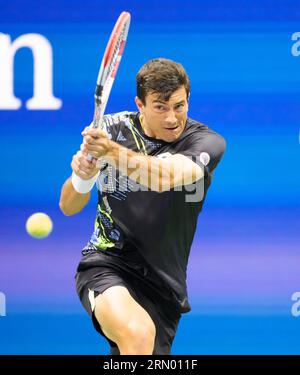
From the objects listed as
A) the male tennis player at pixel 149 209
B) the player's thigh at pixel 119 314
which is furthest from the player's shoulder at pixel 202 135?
the player's thigh at pixel 119 314

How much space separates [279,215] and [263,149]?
0.42m

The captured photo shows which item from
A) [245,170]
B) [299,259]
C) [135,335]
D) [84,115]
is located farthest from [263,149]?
[135,335]

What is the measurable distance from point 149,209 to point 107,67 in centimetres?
83

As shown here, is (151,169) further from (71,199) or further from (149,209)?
(71,199)

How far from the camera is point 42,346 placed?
22.6 ft

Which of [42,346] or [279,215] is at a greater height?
[279,215]

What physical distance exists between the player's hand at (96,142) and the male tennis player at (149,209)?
260 millimetres

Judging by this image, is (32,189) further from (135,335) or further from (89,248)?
(135,335)

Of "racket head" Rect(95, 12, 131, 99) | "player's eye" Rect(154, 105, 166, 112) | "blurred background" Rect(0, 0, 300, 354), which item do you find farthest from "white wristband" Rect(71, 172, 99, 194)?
"blurred background" Rect(0, 0, 300, 354)

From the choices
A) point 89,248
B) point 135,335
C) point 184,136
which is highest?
point 184,136

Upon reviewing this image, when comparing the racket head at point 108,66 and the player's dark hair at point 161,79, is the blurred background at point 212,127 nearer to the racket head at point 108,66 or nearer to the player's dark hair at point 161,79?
the player's dark hair at point 161,79

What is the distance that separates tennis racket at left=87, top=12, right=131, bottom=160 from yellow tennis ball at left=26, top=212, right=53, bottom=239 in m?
1.23

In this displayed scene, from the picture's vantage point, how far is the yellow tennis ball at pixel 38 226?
6258 mm

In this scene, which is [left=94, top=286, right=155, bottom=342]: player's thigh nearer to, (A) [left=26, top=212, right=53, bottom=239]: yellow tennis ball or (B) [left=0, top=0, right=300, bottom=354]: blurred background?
(A) [left=26, top=212, right=53, bottom=239]: yellow tennis ball
